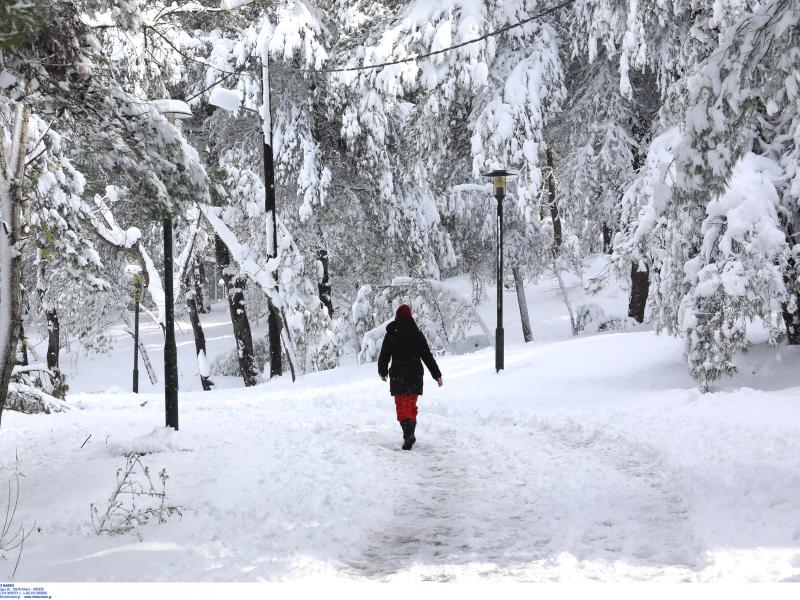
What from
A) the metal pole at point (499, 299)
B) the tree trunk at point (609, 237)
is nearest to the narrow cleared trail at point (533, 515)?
the metal pole at point (499, 299)

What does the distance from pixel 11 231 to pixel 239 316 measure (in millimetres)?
16114

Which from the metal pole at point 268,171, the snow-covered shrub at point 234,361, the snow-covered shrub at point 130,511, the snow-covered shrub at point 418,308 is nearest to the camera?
the snow-covered shrub at point 130,511

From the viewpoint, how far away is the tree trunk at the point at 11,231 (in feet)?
24.6

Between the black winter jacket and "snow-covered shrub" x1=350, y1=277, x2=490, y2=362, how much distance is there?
10847 millimetres

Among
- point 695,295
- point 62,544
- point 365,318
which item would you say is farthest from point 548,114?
point 62,544

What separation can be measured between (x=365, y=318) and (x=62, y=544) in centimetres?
1673

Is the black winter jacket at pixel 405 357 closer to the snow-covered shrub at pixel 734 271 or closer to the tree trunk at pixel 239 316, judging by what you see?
the snow-covered shrub at pixel 734 271

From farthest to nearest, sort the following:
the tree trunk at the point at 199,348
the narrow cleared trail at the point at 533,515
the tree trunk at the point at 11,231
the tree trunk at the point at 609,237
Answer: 1. the tree trunk at the point at 199,348
2. the tree trunk at the point at 609,237
3. the tree trunk at the point at 11,231
4. the narrow cleared trail at the point at 533,515

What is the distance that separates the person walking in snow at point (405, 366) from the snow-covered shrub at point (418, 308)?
1085cm

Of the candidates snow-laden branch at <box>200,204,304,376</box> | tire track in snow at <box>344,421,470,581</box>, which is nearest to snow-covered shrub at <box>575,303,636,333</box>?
snow-laden branch at <box>200,204,304,376</box>

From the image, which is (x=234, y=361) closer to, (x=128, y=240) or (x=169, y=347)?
(x=128, y=240)

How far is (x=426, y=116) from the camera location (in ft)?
66.0

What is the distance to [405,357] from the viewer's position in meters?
10.1

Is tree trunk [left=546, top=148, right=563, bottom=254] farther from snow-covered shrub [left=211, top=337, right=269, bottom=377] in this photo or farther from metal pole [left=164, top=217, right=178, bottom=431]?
metal pole [left=164, top=217, right=178, bottom=431]
